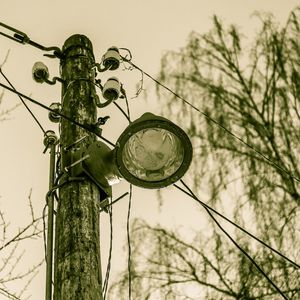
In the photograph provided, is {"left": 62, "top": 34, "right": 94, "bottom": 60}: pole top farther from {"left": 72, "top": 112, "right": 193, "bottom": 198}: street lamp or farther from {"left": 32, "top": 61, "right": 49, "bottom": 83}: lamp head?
{"left": 72, "top": 112, "right": 193, "bottom": 198}: street lamp

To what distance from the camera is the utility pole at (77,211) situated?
2754 mm

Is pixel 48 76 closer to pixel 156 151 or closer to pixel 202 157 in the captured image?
pixel 156 151

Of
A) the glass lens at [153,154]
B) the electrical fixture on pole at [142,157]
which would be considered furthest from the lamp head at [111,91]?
the glass lens at [153,154]

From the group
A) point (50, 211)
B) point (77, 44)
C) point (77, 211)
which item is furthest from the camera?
point (77, 44)

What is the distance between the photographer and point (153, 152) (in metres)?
3.06

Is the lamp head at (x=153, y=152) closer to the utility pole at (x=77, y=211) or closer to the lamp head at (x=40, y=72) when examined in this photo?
the utility pole at (x=77, y=211)

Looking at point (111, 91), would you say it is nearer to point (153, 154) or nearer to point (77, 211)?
point (153, 154)

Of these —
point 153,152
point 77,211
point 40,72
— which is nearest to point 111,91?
point 40,72

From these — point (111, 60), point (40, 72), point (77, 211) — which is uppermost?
point (111, 60)

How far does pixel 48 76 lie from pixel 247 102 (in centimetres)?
438

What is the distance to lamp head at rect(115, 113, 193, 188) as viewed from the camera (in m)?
2.95

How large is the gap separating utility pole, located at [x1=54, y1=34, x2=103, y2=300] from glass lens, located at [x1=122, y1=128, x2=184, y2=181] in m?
0.27

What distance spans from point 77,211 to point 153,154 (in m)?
0.45

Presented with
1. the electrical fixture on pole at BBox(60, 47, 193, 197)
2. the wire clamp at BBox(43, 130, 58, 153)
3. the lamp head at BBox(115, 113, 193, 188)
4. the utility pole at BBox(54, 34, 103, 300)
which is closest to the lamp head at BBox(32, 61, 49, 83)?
the utility pole at BBox(54, 34, 103, 300)
